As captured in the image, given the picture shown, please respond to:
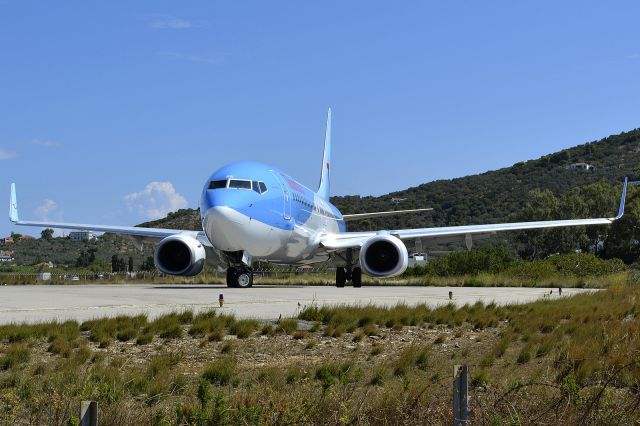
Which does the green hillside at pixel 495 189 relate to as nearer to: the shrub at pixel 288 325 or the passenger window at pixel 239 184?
the passenger window at pixel 239 184

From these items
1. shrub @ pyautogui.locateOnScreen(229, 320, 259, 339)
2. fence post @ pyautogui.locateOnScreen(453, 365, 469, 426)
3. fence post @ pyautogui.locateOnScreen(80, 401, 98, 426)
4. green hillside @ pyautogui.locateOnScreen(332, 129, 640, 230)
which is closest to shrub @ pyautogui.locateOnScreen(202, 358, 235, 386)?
shrub @ pyautogui.locateOnScreen(229, 320, 259, 339)

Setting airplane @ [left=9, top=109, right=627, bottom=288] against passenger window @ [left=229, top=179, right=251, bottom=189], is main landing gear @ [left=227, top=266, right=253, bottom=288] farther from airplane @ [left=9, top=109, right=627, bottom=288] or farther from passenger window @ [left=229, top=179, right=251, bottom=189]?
passenger window @ [left=229, top=179, right=251, bottom=189]

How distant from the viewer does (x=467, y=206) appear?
5487 inches

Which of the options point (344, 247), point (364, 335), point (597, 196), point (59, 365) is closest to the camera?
point (59, 365)

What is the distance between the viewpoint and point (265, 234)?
30281mm

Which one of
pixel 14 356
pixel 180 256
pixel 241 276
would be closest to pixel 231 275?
pixel 241 276

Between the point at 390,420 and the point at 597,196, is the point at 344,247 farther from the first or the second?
the point at 597,196

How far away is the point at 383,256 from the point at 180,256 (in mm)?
7628

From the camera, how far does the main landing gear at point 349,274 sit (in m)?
36.9

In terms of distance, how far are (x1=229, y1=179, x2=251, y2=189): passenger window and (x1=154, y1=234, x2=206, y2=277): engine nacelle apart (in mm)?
3414

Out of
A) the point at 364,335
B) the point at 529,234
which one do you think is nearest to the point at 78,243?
the point at 529,234

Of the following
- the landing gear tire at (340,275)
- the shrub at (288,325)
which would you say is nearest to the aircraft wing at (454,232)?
the landing gear tire at (340,275)

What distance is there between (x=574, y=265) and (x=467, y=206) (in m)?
94.1

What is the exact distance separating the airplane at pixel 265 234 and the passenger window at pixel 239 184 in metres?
0.04
